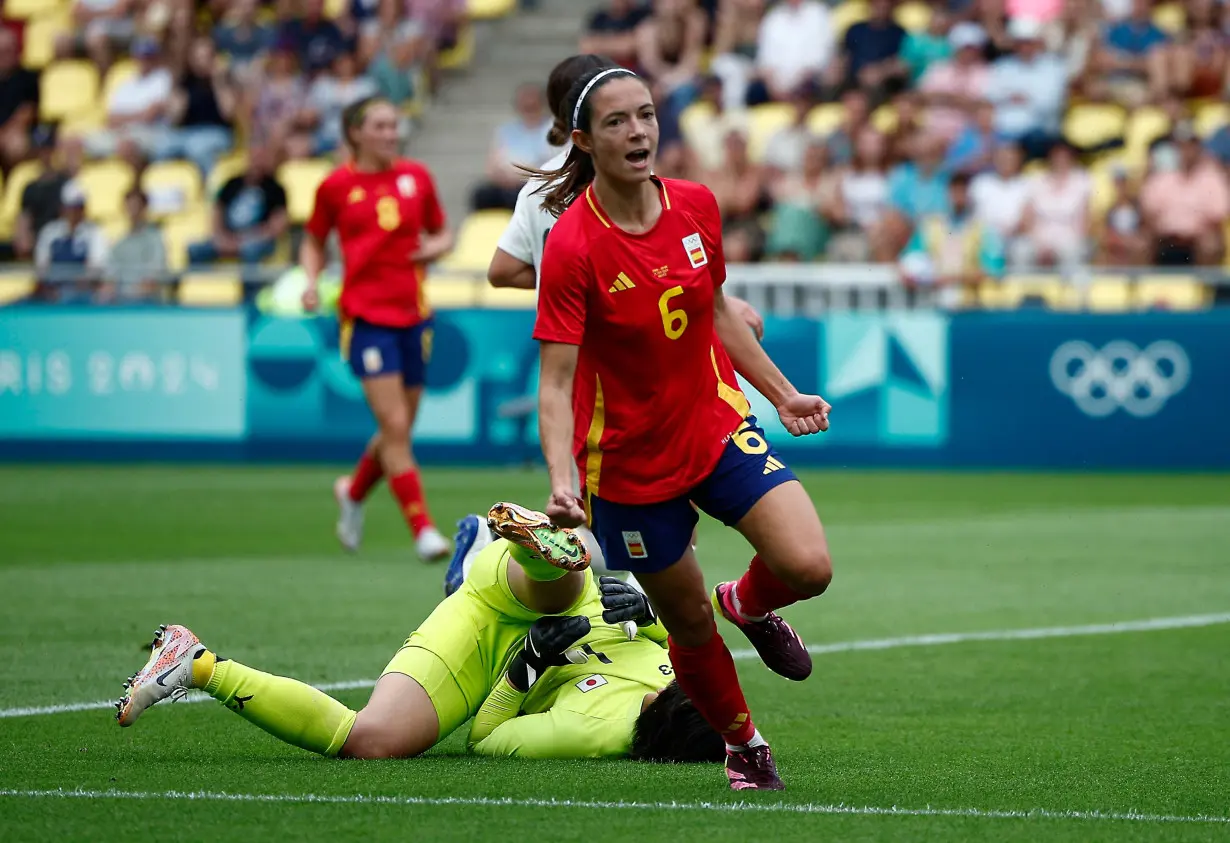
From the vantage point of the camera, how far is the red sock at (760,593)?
5.84 meters

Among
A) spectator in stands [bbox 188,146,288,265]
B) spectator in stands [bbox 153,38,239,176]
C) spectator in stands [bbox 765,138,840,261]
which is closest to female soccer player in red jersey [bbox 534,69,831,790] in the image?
spectator in stands [bbox 765,138,840,261]

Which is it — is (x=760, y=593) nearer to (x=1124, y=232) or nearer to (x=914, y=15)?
(x=1124, y=232)

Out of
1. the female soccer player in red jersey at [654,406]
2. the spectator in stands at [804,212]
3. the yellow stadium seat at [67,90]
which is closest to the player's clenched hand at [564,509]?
the female soccer player in red jersey at [654,406]

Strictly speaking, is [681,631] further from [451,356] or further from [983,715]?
[451,356]

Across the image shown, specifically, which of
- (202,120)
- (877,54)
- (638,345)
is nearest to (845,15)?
(877,54)

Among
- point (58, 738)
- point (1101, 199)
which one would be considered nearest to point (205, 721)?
point (58, 738)

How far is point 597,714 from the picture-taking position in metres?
6.33

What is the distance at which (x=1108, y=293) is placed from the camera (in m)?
18.0

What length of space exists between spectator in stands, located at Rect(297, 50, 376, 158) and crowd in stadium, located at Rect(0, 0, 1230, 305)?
0.04 m

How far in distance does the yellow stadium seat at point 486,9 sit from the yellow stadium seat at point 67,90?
16.6 feet

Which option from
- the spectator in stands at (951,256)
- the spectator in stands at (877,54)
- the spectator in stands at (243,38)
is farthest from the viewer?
the spectator in stands at (243,38)

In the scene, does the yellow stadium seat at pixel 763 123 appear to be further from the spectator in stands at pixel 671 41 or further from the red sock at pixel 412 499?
the red sock at pixel 412 499

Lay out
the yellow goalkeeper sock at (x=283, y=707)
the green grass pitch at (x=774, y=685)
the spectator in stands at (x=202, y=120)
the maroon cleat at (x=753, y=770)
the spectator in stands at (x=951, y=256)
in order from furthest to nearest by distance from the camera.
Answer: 1. the spectator in stands at (x=202, y=120)
2. the spectator in stands at (x=951, y=256)
3. the yellow goalkeeper sock at (x=283, y=707)
4. the maroon cleat at (x=753, y=770)
5. the green grass pitch at (x=774, y=685)

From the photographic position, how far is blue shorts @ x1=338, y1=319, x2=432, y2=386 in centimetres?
1231
